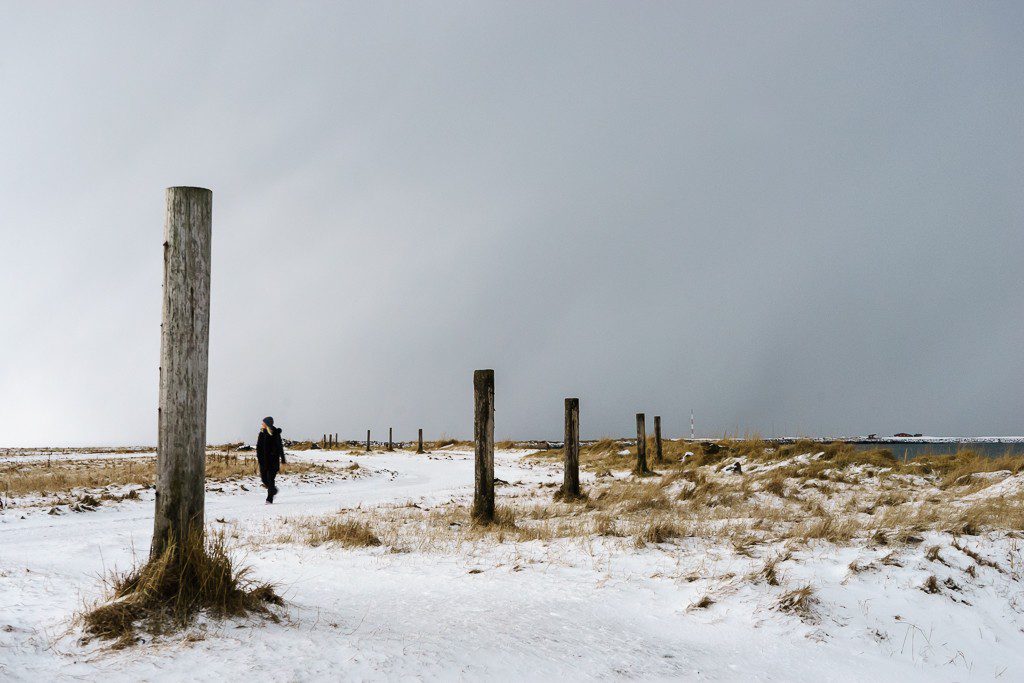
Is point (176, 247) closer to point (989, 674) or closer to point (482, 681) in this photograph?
point (482, 681)

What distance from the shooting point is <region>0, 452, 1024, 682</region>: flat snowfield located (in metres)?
3.62

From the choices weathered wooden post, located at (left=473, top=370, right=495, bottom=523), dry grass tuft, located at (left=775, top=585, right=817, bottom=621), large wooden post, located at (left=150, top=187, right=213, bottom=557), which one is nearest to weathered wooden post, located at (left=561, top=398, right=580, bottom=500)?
weathered wooden post, located at (left=473, top=370, right=495, bottom=523)

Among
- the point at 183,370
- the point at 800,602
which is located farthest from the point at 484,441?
the point at 183,370

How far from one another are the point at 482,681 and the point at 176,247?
147 inches

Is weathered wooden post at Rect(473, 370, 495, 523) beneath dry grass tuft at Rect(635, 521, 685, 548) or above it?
above

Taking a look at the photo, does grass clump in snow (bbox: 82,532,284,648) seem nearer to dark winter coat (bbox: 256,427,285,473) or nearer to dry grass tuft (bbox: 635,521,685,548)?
dry grass tuft (bbox: 635,521,685,548)

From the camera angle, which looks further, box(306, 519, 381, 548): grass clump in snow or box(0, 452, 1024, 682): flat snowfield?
box(306, 519, 381, 548): grass clump in snow

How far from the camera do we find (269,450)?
13719 mm

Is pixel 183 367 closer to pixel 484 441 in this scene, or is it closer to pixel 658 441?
pixel 484 441

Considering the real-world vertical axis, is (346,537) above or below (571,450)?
below

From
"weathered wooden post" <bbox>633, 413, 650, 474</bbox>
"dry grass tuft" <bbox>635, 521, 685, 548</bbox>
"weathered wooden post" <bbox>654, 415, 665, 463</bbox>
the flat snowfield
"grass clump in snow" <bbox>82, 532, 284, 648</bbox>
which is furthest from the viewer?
"weathered wooden post" <bbox>654, 415, 665, 463</bbox>

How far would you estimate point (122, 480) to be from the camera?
1562cm

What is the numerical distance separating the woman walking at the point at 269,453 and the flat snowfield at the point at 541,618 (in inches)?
193

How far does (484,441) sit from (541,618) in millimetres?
5442
